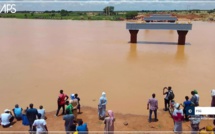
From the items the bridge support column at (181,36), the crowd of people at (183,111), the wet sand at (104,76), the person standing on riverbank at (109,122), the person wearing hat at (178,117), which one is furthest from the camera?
the bridge support column at (181,36)

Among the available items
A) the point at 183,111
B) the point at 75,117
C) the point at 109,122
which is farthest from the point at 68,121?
the point at 183,111

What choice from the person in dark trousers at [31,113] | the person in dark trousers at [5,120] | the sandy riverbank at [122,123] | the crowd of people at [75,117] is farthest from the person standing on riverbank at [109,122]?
the person in dark trousers at [5,120]

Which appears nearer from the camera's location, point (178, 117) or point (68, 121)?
point (68, 121)

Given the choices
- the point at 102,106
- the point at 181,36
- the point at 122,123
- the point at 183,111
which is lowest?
the point at 122,123

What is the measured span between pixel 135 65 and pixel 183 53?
728 cm

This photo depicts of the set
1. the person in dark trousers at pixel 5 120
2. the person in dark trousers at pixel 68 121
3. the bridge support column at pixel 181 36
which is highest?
the bridge support column at pixel 181 36

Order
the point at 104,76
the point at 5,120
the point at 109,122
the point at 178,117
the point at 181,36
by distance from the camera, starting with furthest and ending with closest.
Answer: the point at 181,36 → the point at 104,76 → the point at 5,120 → the point at 178,117 → the point at 109,122

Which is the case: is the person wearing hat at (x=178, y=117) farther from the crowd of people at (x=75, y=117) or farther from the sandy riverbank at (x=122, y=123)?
the sandy riverbank at (x=122, y=123)

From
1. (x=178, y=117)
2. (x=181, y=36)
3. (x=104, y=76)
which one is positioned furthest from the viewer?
(x=181, y=36)

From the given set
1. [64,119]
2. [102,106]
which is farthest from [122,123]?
[64,119]

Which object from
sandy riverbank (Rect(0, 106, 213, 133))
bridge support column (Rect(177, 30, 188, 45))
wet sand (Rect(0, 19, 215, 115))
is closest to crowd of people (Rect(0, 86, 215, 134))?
sandy riverbank (Rect(0, 106, 213, 133))

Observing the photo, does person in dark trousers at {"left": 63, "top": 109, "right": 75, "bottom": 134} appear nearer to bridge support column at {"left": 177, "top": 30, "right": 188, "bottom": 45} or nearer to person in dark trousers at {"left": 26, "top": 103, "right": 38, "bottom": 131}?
person in dark trousers at {"left": 26, "top": 103, "right": 38, "bottom": 131}

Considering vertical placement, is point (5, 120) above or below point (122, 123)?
above

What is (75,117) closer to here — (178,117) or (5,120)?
(5,120)
